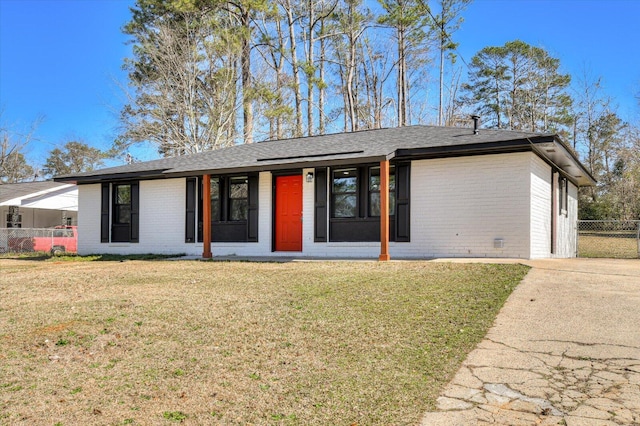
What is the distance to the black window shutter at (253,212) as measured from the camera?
12.8 m

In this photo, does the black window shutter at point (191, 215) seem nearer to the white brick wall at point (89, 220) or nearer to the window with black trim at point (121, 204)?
the window with black trim at point (121, 204)

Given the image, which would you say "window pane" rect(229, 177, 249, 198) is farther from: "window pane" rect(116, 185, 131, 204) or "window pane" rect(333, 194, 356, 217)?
"window pane" rect(116, 185, 131, 204)

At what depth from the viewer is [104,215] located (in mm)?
15219

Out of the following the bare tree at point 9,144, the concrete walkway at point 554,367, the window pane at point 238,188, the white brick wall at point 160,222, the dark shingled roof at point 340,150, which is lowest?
the concrete walkway at point 554,367

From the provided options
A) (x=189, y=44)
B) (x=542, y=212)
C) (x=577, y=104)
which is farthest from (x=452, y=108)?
(x=542, y=212)

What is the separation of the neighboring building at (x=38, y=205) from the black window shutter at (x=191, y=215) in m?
10.8

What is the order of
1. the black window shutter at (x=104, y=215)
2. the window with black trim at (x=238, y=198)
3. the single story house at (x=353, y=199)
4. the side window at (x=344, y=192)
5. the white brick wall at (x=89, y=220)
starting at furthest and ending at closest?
the white brick wall at (x=89, y=220) → the black window shutter at (x=104, y=215) → the window with black trim at (x=238, y=198) → the side window at (x=344, y=192) → the single story house at (x=353, y=199)

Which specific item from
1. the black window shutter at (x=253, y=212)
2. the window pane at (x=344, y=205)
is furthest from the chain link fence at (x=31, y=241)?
the window pane at (x=344, y=205)

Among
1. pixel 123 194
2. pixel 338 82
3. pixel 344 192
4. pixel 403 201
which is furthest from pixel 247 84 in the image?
pixel 403 201

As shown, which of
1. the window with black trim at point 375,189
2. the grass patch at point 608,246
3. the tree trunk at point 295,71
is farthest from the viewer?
the tree trunk at point 295,71

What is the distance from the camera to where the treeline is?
2292cm

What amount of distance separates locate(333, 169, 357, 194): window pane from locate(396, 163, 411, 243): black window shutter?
1187mm

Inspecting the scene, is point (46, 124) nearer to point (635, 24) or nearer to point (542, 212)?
point (542, 212)

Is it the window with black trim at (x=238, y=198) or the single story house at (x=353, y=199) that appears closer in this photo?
the single story house at (x=353, y=199)
